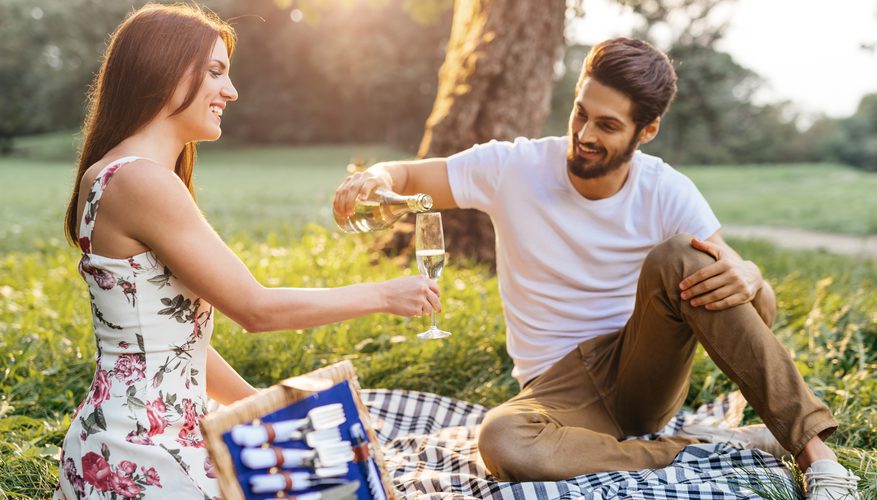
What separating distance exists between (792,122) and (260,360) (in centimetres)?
4071

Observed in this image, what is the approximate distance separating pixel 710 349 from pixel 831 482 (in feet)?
1.81

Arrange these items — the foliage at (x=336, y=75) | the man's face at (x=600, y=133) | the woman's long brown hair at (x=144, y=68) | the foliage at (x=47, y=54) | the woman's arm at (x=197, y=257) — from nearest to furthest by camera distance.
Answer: the woman's arm at (x=197, y=257)
the woman's long brown hair at (x=144, y=68)
the man's face at (x=600, y=133)
the foliage at (x=336, y=75)
the foliage at (x=47, y=54)

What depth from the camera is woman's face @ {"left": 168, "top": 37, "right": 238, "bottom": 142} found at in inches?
85.3

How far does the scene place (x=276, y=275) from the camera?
5.46 metres

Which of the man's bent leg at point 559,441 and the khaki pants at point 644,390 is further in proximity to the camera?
the man's bent leg at point 559,441

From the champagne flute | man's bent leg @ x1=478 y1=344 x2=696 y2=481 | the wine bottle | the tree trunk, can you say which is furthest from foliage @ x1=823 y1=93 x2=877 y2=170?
the champagne flute

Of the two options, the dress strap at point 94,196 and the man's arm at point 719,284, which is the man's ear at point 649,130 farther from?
the dress strap at point 94,196

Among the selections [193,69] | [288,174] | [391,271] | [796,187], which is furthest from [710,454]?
[288,174]

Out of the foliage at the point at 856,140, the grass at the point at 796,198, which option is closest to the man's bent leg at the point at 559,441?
the grass at the point at 796,198

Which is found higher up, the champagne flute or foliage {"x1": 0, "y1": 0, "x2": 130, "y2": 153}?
foliage {"x1": 0, "y1": 0, "x2": 130, "y2": 153}

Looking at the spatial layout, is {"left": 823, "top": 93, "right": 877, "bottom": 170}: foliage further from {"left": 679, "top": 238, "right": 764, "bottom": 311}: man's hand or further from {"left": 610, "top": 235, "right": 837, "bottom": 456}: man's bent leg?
{"left": 679, "top": 238, "right": 764, "bottom": 311}: man's hand

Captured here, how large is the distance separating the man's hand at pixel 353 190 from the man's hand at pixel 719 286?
3.86 feet

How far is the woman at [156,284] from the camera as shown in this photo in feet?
6.55

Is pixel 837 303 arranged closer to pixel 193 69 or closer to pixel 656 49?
pixel 656 49
